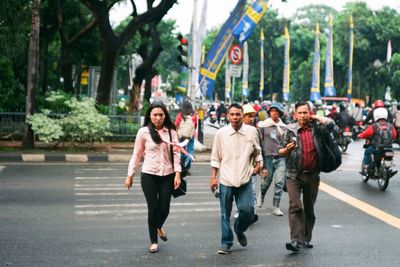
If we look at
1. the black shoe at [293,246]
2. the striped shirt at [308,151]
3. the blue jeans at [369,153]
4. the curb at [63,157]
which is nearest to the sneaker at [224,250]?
the black shoe at [293,246]

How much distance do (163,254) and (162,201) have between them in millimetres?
556

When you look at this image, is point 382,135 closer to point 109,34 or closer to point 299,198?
point 299,198

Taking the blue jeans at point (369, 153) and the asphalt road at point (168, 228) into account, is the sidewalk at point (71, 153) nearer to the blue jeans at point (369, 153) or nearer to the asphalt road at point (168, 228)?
the asphalt road at point (168, 228)

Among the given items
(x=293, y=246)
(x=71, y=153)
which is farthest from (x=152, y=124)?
(x=71, y=153)

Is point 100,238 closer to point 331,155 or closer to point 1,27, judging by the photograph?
point 331,155

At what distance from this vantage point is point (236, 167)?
7.57 m

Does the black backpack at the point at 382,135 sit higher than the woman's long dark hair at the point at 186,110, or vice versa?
the woman's long dark hair at the point at 186,110

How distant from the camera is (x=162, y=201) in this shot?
7824mm

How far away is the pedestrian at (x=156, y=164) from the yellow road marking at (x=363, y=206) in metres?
3.35

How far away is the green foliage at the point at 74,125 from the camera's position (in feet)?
61.9

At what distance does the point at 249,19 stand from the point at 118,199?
14.2 m

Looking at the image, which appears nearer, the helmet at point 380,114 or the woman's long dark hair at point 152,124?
the woman's long dark hair at point 152,124

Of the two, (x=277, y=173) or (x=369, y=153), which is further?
(x=369, y=153)

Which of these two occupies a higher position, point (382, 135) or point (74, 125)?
point (382, 135)
